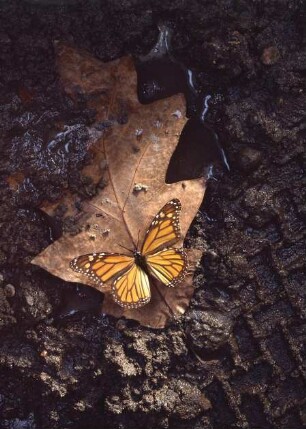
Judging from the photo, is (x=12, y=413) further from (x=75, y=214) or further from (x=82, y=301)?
(x=75, y=214)

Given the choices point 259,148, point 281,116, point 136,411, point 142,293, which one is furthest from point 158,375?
point 281,116

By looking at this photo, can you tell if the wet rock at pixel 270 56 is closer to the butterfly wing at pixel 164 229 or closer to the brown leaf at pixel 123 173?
the brown leaf at pixel 123 173

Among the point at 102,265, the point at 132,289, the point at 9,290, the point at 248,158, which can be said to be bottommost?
the point at 132,289

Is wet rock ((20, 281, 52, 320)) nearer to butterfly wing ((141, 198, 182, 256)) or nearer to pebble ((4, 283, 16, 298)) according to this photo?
pebble ((4, 283, 16, 298))

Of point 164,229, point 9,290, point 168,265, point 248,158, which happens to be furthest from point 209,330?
point 9,290

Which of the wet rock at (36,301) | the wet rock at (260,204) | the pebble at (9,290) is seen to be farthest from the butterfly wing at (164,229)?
the pebble at (9,290)

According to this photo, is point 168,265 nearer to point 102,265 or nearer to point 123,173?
point 102,265

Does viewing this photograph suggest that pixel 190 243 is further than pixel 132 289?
Yes
